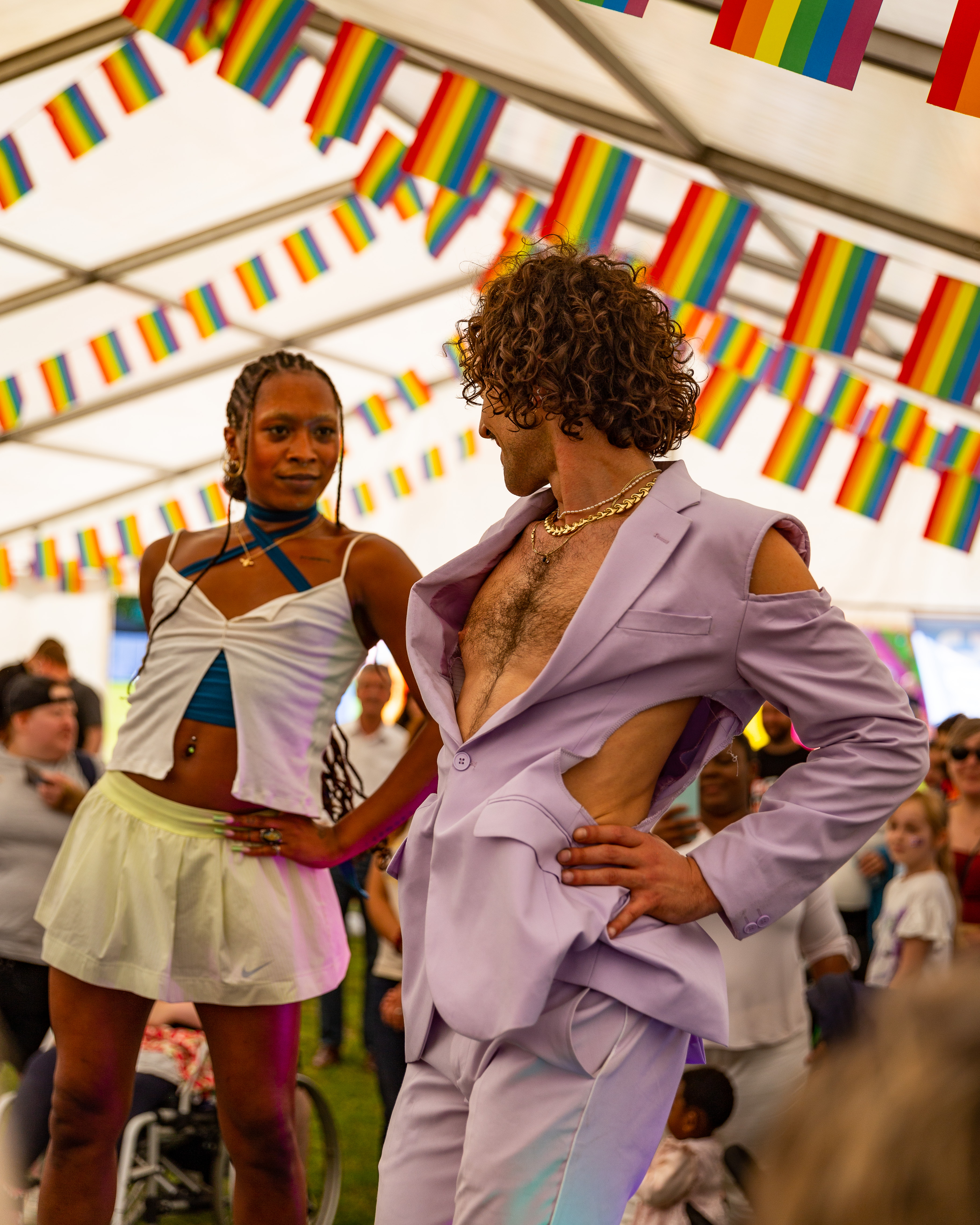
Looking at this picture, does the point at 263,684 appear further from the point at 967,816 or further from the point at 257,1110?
the point at 967,816

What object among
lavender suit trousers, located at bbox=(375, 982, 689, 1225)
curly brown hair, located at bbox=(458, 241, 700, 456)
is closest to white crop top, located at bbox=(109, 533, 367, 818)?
curly brown hair, located at bbox=(458, 241, 700, 456)

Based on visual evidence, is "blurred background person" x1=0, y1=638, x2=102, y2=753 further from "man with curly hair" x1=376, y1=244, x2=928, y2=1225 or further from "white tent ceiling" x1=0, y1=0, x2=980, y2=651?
"man with curly hair" x1=376, y1=244, x2=928, y2=1225

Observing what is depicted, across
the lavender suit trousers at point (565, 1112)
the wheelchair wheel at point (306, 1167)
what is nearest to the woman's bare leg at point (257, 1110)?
the lavender suit trousers at point (565, 1112)

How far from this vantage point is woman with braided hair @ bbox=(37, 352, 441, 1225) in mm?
2158

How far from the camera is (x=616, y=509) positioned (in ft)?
5.51

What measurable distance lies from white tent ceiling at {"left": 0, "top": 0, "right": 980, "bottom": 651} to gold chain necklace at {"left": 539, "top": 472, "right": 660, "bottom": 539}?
1658 millimetres

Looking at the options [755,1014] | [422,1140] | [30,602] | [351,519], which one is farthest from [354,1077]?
[30,602]

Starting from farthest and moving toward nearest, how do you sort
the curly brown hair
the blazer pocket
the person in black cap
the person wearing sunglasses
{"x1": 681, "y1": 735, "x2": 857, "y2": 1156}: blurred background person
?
the person wearing sunglasses < the person in black cap < {"x1": 681, "y1": 735, "x2": 857, "y2": 1156}: blurred background person < the curly brown hair < the blazer pocket

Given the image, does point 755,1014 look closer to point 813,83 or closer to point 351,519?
point 813,83

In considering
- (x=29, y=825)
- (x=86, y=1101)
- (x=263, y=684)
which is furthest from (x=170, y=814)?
(x=29, y=825)

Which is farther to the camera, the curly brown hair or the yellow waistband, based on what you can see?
the yellow waistband

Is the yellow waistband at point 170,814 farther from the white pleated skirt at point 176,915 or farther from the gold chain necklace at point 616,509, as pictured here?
the gold chain necklace at point 616,509

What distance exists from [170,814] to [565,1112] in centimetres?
110

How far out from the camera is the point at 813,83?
13.4 ft
